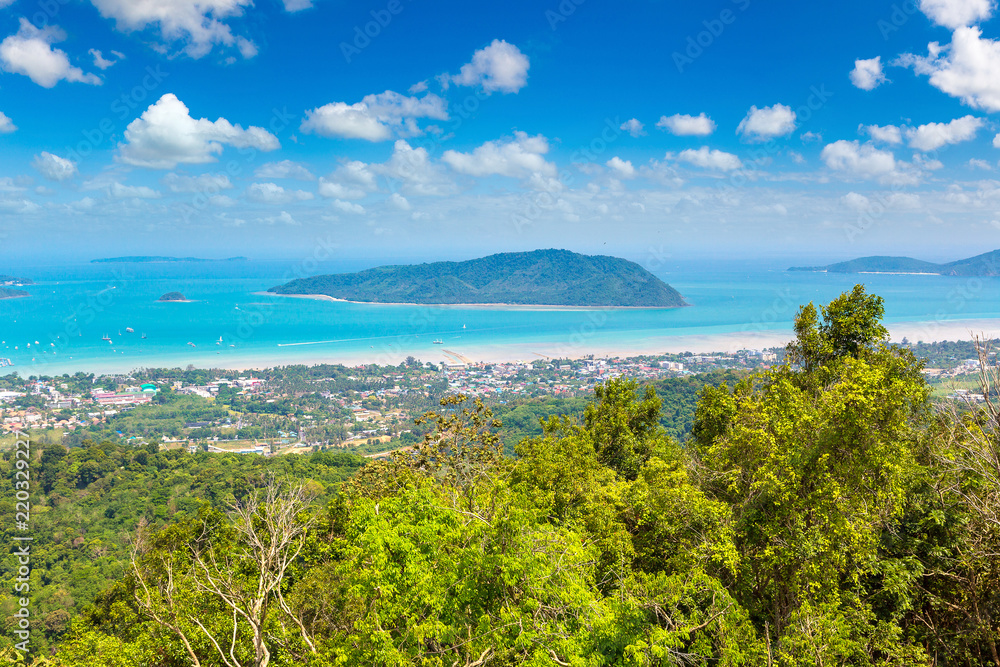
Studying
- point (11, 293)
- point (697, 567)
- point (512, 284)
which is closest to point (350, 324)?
point (512, 284)

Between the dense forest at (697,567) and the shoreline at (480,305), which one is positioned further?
the shoreline at (480,305)

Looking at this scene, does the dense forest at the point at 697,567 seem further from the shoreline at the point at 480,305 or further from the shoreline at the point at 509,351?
the shoreline at the point at 480,305

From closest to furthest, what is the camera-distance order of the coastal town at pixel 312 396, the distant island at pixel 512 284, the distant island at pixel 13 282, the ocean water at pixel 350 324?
the coastal town at pixel 312 396, the ocean water at pixel 350 324, the distant island at pixel 512 284, the distant island at pixel 13 282

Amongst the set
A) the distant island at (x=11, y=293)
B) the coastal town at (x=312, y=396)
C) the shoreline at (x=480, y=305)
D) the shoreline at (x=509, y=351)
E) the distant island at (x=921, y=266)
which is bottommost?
the coastal town at (x=312, y=396)

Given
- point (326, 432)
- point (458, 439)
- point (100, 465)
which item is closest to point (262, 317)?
point (326, 432)

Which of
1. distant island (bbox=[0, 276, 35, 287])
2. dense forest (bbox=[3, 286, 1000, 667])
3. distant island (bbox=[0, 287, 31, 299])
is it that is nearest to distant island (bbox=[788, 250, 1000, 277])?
dense forest (bbox=[3, 286, 1000, 667])

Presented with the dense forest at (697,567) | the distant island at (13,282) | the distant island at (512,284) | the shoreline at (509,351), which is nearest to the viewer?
the dense forest at (697,567)

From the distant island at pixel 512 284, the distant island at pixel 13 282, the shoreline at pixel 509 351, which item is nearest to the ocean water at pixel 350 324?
the shoreline at pixel 509 351
